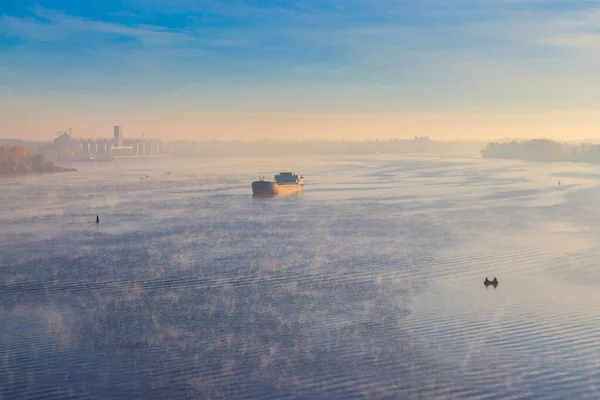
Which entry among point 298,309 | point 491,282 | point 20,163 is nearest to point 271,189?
point 491,282

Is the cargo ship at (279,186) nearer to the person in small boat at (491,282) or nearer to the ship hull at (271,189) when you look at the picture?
the ship hull at (271,189)

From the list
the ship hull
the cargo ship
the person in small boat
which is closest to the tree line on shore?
the cargo ship

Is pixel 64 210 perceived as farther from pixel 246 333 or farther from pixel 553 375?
pixel 553 375

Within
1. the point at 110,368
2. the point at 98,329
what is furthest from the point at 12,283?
the point at 110,368

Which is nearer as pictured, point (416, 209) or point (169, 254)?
point (169, 254)

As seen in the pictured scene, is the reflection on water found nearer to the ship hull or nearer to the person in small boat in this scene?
the person in small boat

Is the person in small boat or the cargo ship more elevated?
the cargo ship
